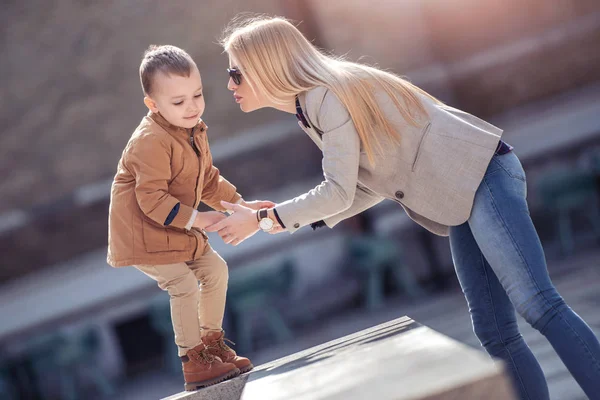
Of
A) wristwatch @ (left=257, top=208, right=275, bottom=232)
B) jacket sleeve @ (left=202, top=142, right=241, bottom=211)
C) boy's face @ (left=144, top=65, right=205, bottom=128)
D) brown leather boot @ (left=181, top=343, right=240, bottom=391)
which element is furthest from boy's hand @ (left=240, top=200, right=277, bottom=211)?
brown leather boot @ (left=181, top=343, right=240, bottom=391)

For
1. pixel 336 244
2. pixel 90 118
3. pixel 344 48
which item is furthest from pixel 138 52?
pixel 336 244

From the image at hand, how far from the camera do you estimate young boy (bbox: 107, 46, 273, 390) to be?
10.6 feet

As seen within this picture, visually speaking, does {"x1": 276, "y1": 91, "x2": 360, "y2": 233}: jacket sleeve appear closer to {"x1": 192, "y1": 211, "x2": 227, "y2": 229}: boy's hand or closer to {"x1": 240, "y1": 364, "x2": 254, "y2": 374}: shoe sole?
{"x1": 192, "y1": 211, "x2": 227, "y2": 229}: boy's hand

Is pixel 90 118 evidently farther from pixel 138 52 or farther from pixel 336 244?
pixel 336 244

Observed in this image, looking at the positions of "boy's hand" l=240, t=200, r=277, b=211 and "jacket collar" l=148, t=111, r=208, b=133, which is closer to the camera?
"jacket collar" l=148, t=111, r=208, b=133

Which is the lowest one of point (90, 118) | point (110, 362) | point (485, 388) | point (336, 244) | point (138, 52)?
point (110, 362)

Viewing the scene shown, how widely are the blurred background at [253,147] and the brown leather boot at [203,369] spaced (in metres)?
5.30

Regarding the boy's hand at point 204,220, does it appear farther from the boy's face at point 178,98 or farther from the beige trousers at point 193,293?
the boy's face at point 178,98

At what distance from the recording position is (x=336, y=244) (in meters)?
9.45

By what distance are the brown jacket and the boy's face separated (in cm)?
8

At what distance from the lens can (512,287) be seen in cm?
281

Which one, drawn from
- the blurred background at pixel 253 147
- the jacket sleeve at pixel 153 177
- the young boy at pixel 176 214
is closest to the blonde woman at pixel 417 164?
the young boy at pixel 176 214

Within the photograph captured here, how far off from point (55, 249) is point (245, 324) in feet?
7.79

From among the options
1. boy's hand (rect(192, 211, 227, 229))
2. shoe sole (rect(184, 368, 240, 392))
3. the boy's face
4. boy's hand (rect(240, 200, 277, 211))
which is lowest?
shoe sole (rect(184, 368, 240, 392))
